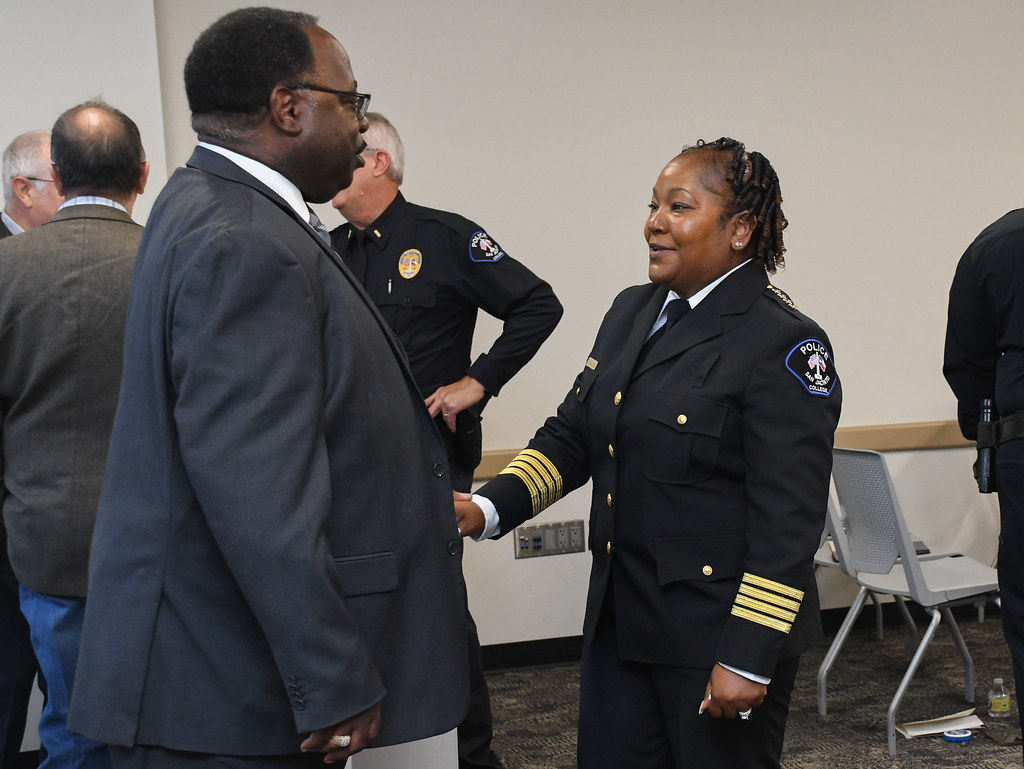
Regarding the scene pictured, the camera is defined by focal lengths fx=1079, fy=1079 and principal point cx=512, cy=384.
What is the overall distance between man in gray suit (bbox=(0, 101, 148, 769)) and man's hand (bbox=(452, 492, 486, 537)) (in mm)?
830

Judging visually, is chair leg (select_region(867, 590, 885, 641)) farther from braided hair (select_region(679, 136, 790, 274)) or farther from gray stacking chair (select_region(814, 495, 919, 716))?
braided hair (select_region(679, 136, 790, 274))

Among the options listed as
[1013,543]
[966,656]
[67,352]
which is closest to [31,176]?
→ [67,352]

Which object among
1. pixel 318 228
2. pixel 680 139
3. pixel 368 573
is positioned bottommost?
pixel 368 573

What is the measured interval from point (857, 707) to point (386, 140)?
257 centimetres

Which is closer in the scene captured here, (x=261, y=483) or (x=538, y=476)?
(x=261, y=483)

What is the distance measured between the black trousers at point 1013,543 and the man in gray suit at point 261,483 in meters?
1.74

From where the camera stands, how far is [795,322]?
1.94 meters

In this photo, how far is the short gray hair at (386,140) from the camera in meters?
3.31

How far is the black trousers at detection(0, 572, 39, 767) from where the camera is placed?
276 centimetres

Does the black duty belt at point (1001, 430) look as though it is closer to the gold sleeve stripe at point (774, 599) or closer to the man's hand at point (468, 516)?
the gold sleeve stripe at point (774, 599)

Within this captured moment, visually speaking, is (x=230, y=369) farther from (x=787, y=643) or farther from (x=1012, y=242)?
(x=1012, y=242)

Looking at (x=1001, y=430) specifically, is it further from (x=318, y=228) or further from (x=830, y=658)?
(x=318, y=228)

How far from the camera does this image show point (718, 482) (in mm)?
1934

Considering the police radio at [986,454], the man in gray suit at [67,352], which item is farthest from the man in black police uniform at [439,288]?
the police radio at [986,454]
